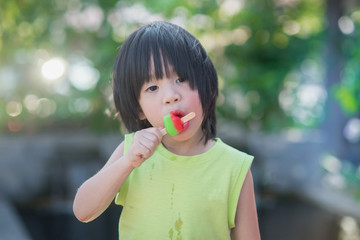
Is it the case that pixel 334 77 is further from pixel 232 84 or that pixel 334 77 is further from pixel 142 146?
pixel 142 146

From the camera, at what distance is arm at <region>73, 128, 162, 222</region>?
3.20 ft

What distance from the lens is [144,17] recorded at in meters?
5.02

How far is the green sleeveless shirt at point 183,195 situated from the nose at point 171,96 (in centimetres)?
13

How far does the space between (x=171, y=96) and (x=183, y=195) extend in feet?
0.73

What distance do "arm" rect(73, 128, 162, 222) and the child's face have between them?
0.19ft

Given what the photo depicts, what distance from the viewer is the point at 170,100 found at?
1.01m

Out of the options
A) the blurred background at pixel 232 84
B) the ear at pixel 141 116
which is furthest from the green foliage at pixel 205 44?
the ear at pixel 141 116

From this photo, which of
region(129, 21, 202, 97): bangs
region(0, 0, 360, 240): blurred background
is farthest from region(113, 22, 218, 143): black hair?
region(0, 0, 360, 240): blurred background

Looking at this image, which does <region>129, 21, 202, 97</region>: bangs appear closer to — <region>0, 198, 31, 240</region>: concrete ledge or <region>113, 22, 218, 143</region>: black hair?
<region>113, 22, 218, 143</region>: black hair

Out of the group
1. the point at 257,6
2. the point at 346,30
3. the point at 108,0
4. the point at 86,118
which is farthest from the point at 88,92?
the point at 346,30

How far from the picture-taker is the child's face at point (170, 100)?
1.02 metres

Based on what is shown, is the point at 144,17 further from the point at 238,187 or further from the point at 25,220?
the point at 238,187

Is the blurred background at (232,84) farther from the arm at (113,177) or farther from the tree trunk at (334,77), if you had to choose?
the arm at (113,177)

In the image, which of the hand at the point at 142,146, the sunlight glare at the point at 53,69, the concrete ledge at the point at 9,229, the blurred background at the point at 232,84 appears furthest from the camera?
the sunlight glare at the point at 53,69
